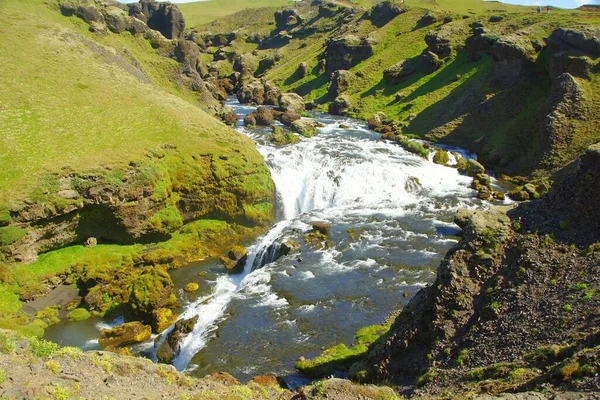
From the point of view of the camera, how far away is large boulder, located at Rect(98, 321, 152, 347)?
89.5ft

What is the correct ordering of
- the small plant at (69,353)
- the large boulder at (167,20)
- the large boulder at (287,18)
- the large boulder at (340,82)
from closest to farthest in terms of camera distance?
the small plant at (69,353)
the large boulder at (340,82)
the large boulder at (167,20)
the large boulder at (287,18)

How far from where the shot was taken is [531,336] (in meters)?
15.1

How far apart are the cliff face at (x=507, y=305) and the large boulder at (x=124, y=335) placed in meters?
14.5

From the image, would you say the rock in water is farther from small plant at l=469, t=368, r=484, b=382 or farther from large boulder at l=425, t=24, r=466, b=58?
large boulder at l=425, t=24, r=466, b=58

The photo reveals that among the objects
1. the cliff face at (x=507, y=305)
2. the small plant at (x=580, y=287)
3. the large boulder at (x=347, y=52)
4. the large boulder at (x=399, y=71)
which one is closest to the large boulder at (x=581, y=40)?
the large boulder at (x=399, y=71)

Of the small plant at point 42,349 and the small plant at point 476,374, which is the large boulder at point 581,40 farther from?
the small plant at point 42,349

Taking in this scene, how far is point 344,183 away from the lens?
164 ft

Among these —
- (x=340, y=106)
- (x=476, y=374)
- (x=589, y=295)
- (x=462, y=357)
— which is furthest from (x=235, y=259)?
(x=340, y=106)

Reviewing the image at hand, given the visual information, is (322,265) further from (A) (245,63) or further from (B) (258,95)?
(A) (245,63)

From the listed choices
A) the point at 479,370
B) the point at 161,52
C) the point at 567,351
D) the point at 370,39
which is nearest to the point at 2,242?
the point at 479,370

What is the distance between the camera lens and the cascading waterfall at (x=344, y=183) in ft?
146

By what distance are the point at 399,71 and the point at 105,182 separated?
229 ft

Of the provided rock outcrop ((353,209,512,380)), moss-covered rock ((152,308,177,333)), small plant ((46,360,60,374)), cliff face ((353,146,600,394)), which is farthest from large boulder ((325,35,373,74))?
small plant ((46,360,60,374))

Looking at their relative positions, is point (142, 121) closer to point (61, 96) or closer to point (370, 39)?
point (61, 96)
